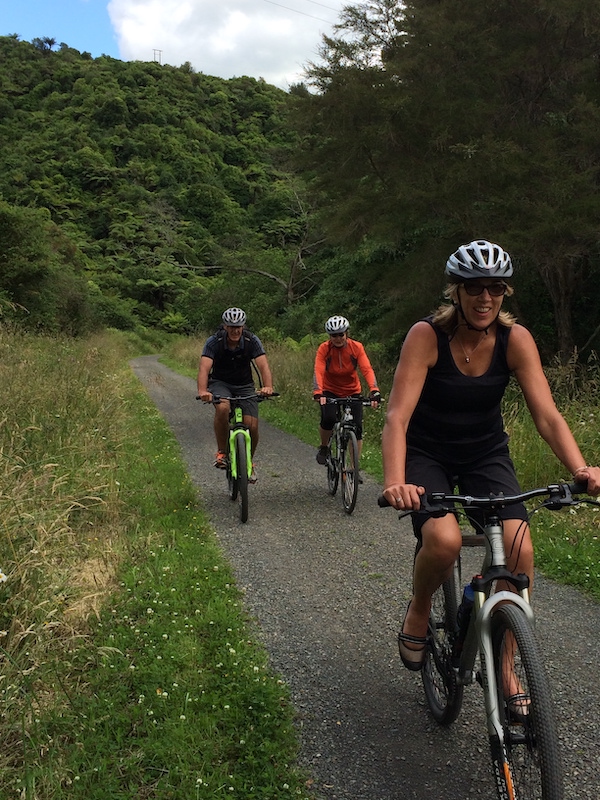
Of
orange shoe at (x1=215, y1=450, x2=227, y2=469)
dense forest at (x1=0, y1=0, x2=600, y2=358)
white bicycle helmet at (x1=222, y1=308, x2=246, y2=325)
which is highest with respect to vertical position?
dense forest at (x1=0, y1=0, x2=600, y2=358)

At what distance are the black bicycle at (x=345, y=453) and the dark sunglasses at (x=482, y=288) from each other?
173 inches

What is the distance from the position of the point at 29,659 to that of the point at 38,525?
3.56 feet

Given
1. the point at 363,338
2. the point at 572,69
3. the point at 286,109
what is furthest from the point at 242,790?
the point at 363,338

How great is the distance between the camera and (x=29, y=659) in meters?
3.37

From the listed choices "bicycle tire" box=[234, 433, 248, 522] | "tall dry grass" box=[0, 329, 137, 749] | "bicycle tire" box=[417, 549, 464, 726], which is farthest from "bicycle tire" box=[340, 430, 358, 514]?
"bicycle tire" box=[417, 549, 464, 726]

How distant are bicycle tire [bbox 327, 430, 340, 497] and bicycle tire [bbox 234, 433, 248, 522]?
118 cm

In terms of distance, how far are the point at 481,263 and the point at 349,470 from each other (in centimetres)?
480

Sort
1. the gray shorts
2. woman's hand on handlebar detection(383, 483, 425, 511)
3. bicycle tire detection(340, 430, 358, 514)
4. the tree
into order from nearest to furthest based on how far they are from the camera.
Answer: woman's hand on handlebar detection(383, 483, 425, 511) < bicycle tire detection(340, 430, 358, 514) < the gray shorts < the tree

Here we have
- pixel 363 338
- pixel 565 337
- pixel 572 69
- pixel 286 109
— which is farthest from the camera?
pixel 363 338

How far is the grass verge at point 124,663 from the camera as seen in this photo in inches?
112

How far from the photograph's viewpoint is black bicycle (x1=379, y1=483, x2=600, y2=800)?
2.17 meters

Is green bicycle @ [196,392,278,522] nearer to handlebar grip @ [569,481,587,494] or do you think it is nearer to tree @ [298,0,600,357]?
handlebar grip @ [569,481,587,494]

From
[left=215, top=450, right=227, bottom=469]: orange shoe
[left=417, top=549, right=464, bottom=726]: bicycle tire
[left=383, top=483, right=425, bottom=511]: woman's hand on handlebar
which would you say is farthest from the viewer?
[left=215, top=450, right=227, bottom=469]: orange shoe

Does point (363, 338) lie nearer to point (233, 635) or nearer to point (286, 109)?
point (286, 109)
